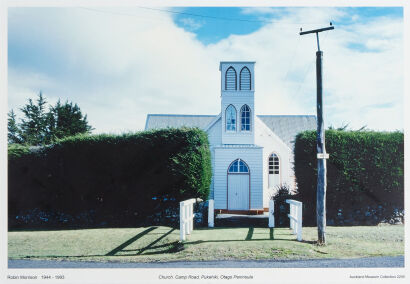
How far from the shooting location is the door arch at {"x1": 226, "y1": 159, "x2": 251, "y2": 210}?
14794mm

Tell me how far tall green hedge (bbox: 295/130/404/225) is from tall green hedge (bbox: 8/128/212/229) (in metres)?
4.08

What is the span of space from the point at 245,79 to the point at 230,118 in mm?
2126

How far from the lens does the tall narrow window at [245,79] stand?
601 inches

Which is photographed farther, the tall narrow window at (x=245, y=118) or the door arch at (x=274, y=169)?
the door arch at (x=274, y=169)

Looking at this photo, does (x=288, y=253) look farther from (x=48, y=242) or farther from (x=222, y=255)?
(x=48, y=242)

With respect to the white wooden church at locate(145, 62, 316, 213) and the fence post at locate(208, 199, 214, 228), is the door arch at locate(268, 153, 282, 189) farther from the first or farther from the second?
the fence post at locate(208, 199, 214, 228)

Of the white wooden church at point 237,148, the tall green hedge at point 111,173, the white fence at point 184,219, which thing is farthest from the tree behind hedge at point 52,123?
the white fence at point 184,219

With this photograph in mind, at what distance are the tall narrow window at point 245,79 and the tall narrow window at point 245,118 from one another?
97cm

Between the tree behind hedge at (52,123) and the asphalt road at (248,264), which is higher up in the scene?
the tree behind hedge at (52,123)

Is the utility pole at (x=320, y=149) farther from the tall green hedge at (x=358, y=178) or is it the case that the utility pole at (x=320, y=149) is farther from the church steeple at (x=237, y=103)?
the church steeple at (x=237, y=103)

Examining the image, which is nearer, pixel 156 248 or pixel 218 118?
pixel 156 248

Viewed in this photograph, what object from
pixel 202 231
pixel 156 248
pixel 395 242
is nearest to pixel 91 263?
pixel 156 248

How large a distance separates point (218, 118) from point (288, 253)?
1021 centimetres
